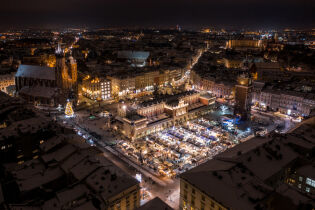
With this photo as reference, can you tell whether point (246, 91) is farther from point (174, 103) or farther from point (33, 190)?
point (33, 190)

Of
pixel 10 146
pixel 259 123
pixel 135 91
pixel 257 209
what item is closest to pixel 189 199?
pixel 257 209

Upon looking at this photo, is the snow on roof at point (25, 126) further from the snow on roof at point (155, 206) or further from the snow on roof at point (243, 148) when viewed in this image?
the snow on roof at point (243, 148)

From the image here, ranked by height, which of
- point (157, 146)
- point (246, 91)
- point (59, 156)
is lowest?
point (157, 146)

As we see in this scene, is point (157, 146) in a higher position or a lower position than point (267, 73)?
lower

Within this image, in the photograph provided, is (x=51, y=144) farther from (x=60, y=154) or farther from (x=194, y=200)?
(x=194, y=200)

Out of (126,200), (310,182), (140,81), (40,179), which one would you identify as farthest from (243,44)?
(40,179)

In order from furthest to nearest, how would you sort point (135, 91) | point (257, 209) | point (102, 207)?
point (135, 91) → point (102, 207) → point (257, 209)

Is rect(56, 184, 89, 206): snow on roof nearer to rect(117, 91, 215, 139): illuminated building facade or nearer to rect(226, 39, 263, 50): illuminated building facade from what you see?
rect(117, 91, 215, 139): illuminated building facade
